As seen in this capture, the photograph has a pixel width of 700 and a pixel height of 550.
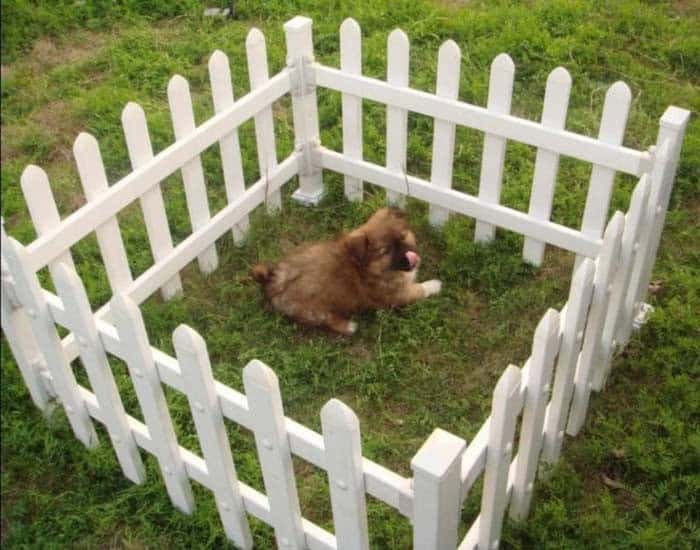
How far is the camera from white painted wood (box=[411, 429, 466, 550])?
1.90 meters

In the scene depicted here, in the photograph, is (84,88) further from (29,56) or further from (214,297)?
(29,56)

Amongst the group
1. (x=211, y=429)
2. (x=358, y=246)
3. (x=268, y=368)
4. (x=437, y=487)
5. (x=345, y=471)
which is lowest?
(x=358, y=246)

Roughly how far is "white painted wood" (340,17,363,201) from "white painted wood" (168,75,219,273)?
0.81m

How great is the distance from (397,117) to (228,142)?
837 millimetres

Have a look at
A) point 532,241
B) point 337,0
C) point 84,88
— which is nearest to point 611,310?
point 532,241

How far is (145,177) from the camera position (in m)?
3.31

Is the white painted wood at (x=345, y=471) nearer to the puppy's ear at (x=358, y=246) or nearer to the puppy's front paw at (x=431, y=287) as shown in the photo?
the puppy's ear at (x=358, y=246)

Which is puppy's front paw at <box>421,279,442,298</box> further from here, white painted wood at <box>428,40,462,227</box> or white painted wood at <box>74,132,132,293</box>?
white painted wood at <box>74,132,132,293</box>

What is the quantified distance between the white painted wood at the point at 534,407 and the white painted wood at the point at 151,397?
1.11 m

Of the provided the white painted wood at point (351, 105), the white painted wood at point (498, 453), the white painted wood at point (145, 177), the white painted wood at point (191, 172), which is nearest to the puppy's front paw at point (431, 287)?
the white painted wood at point (351, 105)

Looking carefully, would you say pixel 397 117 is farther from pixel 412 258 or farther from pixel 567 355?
pixel 567 355

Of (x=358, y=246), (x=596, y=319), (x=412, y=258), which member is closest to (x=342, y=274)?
(x=358, y=246)

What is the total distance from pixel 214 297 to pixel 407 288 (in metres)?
0.92

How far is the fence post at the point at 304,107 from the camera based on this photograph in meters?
3.95
